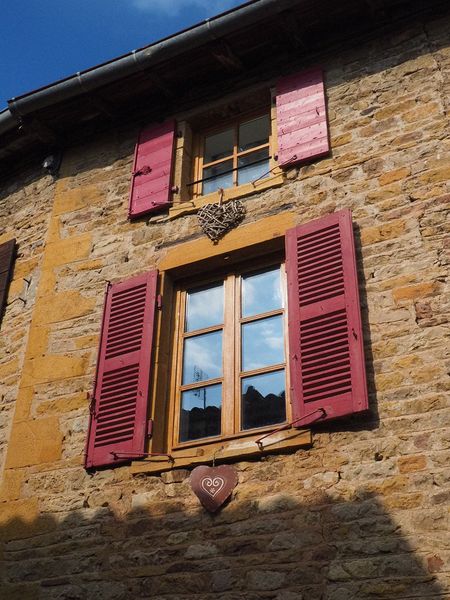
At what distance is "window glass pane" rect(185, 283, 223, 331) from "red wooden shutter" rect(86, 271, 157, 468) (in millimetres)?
283

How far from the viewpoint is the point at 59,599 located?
15.0 feet

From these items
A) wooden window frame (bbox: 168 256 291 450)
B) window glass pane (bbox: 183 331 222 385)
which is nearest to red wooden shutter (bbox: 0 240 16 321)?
wooden window frame (bbox: 168 256 291 450)

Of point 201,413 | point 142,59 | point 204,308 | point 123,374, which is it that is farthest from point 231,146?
point 201,413

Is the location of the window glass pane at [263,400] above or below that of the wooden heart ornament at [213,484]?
above

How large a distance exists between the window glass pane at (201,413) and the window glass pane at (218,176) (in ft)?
6.38

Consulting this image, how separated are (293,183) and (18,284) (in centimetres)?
258

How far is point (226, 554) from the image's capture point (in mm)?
4262

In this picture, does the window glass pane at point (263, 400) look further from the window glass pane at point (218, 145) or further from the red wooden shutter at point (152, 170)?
the window glass pane at point (218, 145)

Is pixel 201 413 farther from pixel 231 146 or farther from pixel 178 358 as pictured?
pixel 231 146

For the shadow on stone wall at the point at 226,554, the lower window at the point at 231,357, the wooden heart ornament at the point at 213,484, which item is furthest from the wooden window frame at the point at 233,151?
the shadow on stone wall at the point at 226,554

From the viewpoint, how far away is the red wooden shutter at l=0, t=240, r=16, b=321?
6.61 metres

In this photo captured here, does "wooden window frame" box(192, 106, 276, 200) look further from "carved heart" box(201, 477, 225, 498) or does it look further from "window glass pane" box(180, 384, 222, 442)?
"carved heart" box(201, 477, 225, 498)

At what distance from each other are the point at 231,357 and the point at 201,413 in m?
0.42

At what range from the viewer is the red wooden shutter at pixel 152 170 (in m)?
6.29
